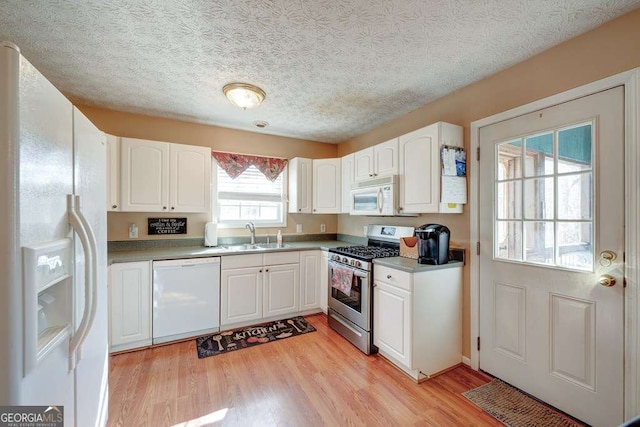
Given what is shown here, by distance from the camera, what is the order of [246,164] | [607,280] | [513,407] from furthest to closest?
[246,164] < [513,407] < [607,280]

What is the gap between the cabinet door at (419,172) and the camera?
2.24m

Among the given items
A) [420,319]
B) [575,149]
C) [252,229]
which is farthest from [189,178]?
[575,149]

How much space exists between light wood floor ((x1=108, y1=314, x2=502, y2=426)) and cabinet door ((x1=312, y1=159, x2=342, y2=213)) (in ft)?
5.92

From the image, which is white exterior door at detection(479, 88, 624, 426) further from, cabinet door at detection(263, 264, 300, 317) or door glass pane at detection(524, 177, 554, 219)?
cabinet door at detection(263, 264, 300, 317)

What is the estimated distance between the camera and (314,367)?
2.26 m

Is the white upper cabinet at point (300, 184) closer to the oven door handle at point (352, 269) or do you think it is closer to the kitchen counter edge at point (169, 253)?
the kitchen counter edge at point (169, 253)

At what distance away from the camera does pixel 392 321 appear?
7.36 ft

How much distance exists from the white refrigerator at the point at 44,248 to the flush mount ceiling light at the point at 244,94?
1244 millimetres

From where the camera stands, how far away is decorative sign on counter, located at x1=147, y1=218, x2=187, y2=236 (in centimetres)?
303

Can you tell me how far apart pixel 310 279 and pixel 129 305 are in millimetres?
1884

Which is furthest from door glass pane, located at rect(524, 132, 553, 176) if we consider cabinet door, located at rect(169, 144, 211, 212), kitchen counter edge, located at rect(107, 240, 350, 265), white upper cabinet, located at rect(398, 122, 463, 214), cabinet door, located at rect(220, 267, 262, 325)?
cabinet door, located at rect(169, 144, 211, 212)

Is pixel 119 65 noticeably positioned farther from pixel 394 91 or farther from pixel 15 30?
pixel 394 91

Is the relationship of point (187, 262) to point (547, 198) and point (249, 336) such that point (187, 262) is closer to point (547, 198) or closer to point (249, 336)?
point (249, 336)

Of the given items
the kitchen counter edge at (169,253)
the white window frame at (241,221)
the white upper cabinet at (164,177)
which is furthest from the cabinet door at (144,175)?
the white window frame at (241,221)
